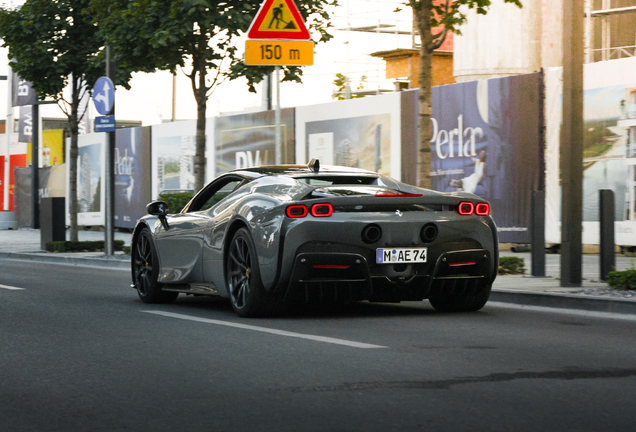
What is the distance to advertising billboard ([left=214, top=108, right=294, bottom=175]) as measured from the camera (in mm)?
23359

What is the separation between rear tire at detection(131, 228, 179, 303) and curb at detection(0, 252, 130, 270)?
6.53m

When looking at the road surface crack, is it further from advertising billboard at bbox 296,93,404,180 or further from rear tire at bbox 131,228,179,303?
advertising billboard at bbox 296,93,404,180

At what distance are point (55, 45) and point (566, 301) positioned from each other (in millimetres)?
14437

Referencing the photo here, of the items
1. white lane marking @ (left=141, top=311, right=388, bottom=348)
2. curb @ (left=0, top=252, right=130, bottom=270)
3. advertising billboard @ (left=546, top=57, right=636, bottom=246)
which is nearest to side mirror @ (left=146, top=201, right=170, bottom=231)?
white lane marking @ (left=141, top=311, right=388, bottom=348)

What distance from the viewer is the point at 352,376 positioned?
204 inches

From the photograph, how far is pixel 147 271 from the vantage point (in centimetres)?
966

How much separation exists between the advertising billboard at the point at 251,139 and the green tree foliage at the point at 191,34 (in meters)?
5.42

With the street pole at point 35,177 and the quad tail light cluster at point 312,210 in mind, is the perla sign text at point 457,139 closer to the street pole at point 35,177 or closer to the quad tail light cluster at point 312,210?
the quad tail light cluster at point 312,210

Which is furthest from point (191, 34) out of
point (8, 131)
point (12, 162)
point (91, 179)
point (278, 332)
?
point (12, 162)

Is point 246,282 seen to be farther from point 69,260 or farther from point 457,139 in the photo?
point 69,260

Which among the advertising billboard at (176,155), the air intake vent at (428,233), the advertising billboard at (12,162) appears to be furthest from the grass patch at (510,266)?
the advertising billboard at (12,162)

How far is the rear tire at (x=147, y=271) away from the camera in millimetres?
9469

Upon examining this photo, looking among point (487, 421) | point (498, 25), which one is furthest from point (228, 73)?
point (487, 421)

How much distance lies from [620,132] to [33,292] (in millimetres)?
9270
